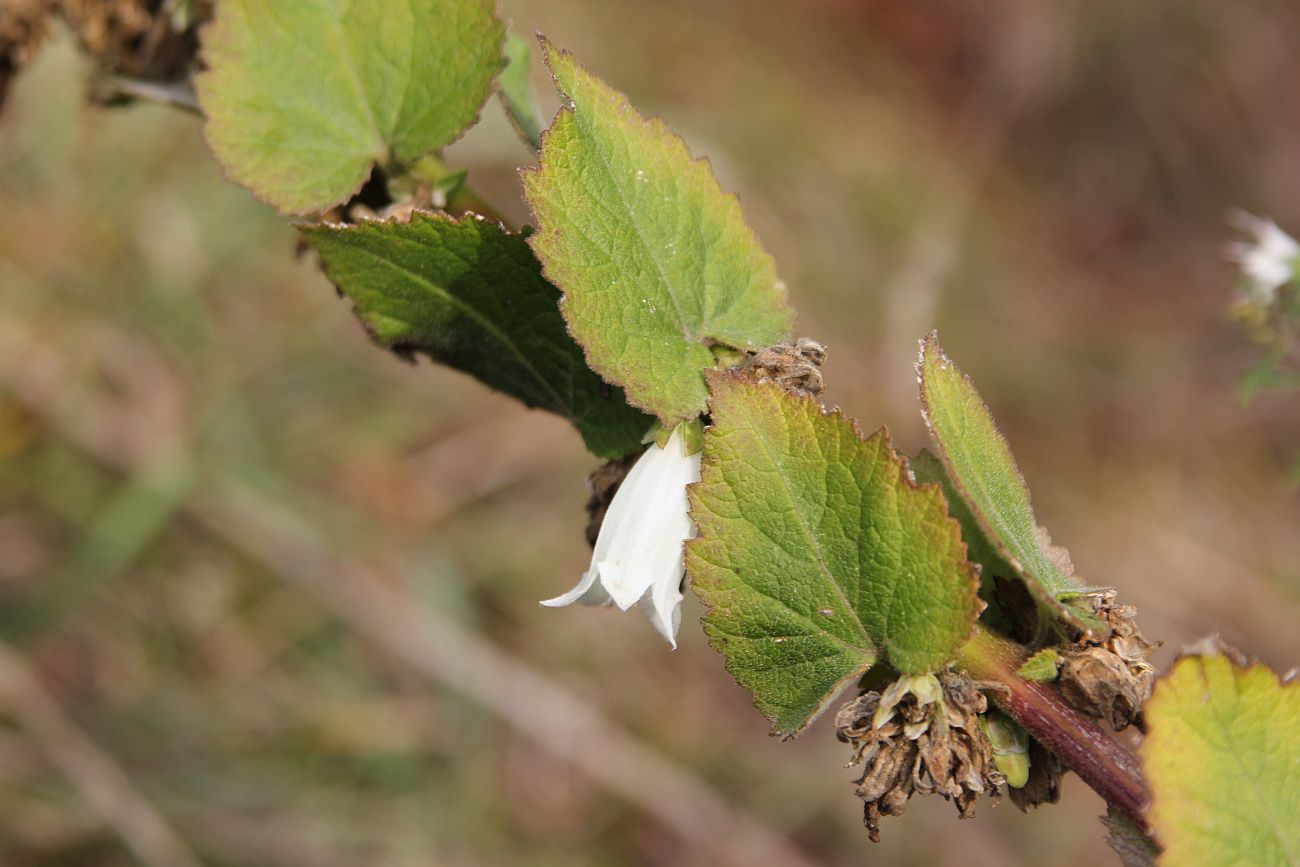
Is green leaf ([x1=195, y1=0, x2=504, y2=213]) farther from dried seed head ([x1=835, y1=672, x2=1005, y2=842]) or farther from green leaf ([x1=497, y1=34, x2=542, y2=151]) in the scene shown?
dried seed head ([x1=835, y1=672, x2=1005, y2=842])

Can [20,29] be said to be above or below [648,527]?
below

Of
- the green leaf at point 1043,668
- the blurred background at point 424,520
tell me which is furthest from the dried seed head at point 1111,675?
the blurred background at point 424,520

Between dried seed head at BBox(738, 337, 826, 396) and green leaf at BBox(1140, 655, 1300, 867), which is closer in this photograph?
green leaf at BBox(1140, 655, 1300, 867)

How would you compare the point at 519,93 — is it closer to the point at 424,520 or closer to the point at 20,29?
the point at 20,29

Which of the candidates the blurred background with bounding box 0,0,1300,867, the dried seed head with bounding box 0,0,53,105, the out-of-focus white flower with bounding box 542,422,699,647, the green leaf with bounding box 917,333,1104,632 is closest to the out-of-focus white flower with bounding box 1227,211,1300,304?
the green leaf with bounding box 917,333,1104,632

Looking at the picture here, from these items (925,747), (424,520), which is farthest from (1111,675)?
(424,520)

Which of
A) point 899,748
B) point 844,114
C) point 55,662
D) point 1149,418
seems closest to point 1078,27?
point 844,114
